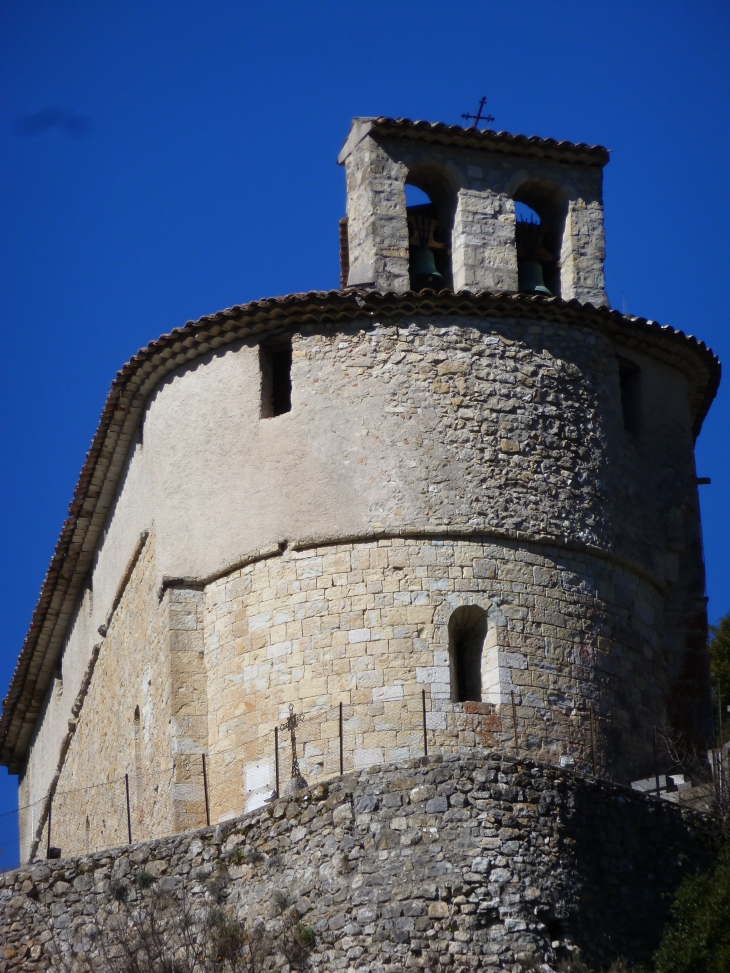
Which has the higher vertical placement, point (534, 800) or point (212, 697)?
point (212, 697)

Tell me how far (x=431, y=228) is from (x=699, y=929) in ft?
33.5

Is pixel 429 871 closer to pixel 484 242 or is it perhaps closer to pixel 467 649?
pixel 467 649

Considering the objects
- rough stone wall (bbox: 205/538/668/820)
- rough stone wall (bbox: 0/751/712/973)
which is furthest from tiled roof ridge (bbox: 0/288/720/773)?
rough stone wall (bbox: 0/751/712/973)

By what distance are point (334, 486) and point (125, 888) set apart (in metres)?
5.36

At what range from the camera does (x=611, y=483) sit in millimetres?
28109

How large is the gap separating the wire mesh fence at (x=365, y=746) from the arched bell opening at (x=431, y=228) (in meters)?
6.18

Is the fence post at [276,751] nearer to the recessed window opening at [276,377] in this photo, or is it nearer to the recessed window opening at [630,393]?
the recessed window opening at [276,377]

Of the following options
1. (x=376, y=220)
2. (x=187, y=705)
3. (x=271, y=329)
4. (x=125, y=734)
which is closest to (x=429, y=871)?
(x=187, y=705)

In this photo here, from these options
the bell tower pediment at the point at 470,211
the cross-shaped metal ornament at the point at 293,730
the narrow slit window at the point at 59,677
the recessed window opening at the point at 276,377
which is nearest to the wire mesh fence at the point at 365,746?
the cross-shaped metal ornament at the point at 293,730

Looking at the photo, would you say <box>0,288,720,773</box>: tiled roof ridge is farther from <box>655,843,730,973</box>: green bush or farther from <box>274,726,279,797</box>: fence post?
<box>655,843,730,973</box>: green bush

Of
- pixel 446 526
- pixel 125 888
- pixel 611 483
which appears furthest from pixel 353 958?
pixel 611 483

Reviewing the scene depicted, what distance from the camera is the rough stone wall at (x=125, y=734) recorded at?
92.1 feet

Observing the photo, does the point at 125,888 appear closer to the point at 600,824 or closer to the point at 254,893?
the point at 254,893

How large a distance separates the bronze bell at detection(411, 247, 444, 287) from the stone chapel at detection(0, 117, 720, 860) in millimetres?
68
